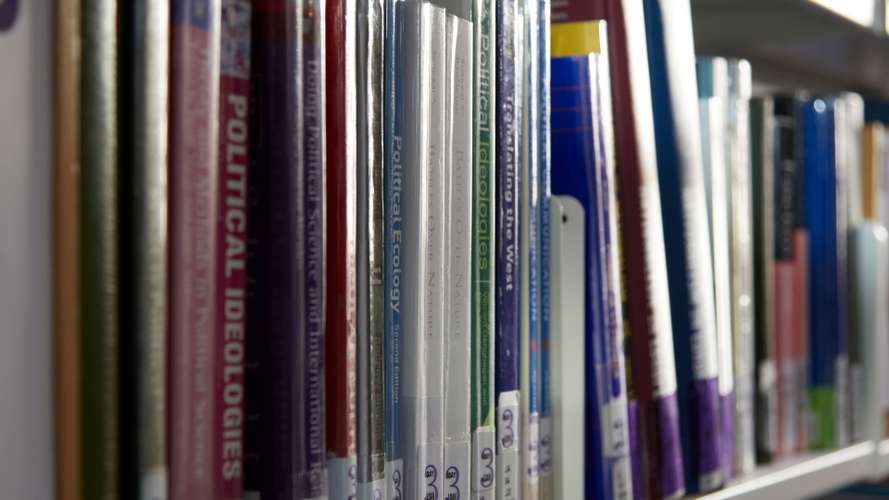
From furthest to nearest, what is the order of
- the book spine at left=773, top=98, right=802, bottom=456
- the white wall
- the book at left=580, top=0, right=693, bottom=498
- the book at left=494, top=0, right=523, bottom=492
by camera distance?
the book spine at left=773, top=98, right=802, bottom=456, the book at left=580, top=0, right=693, bottom=498, the book at left=494, top=0, right=523, bottom=492, the white wall

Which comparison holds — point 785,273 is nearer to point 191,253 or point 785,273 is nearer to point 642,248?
point 642,248

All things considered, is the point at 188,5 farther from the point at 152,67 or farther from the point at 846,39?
the point at 846,39

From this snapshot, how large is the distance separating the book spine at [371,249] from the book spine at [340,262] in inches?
0.4

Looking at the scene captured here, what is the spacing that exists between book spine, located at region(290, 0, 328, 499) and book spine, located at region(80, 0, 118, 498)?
3.5 inches

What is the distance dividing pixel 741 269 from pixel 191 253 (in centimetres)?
57

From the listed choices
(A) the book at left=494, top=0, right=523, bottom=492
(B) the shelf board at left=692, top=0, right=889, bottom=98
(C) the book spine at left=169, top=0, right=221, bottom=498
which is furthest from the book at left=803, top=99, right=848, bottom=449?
(C) the book spine at left=169, top=0, right=221, bottom=498

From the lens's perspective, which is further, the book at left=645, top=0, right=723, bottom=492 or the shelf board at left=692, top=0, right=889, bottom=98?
the shelf board at left=692, top=0, right=889, bottom=98

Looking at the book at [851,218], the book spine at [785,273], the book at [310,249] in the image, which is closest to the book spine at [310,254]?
the book at [310,249]

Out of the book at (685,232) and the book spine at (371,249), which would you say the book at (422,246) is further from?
the book at (685,232)

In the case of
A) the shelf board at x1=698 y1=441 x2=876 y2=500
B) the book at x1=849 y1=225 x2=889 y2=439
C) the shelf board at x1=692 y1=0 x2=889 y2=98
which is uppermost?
the shelf board at x1=692 y1=0 x2=889 y2=98

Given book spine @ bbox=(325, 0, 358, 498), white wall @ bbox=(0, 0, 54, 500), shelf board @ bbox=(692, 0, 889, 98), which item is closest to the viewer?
white wall @ bbox=(0, 0, 54, 500)

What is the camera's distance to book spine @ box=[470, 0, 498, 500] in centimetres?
58

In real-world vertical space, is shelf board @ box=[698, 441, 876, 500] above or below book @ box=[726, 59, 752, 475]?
below

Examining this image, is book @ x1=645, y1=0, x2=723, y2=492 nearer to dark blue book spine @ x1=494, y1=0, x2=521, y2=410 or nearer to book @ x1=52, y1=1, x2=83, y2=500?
dark blue book spine @ x1=494, y1=0, x2=521, y2=410
